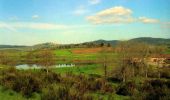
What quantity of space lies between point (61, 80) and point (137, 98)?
1205 cm

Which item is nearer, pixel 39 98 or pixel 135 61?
pixel 39 98

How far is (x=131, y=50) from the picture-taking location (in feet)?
196

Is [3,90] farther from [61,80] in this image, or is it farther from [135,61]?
[135,61]

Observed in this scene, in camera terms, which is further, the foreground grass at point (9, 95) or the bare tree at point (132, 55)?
the bare tree at point (132, 55)

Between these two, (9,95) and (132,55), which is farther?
(132,55)

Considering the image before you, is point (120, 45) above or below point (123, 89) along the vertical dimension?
above

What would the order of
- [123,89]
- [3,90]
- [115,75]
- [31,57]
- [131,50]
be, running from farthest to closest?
1. [31,57]
2. [131,50]
3. [115,75]
4. [123,89]
5. [3,90]

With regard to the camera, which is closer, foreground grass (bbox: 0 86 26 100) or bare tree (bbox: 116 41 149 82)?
foreground grass (bbox: 0 86 26 100)

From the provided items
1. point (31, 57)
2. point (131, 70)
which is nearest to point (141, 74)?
point (131, 70)

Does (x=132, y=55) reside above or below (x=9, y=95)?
above

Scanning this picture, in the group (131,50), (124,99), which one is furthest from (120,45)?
(124,99)

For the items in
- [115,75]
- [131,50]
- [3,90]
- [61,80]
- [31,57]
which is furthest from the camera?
[31,57]

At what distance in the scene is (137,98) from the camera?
22.0 m

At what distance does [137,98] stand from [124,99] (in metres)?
2.95
